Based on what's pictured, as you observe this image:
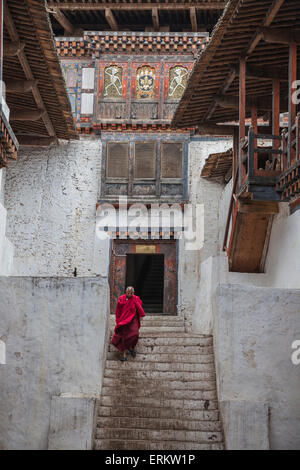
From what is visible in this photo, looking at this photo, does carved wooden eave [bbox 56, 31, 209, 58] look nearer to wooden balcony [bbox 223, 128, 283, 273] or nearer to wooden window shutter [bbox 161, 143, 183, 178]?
wooden window shutter [bbox 161, 143, 183, 178]

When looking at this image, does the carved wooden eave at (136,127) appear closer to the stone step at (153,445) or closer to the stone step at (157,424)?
the stone step at (157,424)

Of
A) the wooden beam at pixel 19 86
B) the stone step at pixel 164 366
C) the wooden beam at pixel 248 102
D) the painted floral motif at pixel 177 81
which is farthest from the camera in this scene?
the painted floral motif at pixel 177 81

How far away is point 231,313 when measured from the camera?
26.8ft

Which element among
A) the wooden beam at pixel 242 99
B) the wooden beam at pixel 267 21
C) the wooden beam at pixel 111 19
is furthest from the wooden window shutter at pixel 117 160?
the wooden beam at pixel 267 21

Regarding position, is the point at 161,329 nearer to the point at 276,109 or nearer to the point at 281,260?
the point at 281,260

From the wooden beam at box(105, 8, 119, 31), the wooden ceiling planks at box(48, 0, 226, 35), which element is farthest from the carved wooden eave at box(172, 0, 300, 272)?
the wooden beam at box(105, 8, 119, 31)

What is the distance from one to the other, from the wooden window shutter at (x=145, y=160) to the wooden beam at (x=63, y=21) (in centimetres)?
341

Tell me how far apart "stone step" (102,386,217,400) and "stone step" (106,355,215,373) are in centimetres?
37

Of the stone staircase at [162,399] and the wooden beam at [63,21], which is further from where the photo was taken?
the wooden beam at [63,21]

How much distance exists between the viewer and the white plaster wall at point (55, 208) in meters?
14.7

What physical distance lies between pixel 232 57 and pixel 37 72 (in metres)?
3.19

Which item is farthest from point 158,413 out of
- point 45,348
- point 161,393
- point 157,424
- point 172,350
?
point 45,348

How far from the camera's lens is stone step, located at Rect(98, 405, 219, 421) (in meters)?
7.94

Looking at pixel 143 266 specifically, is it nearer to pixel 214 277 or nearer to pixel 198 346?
pixel 214 277
